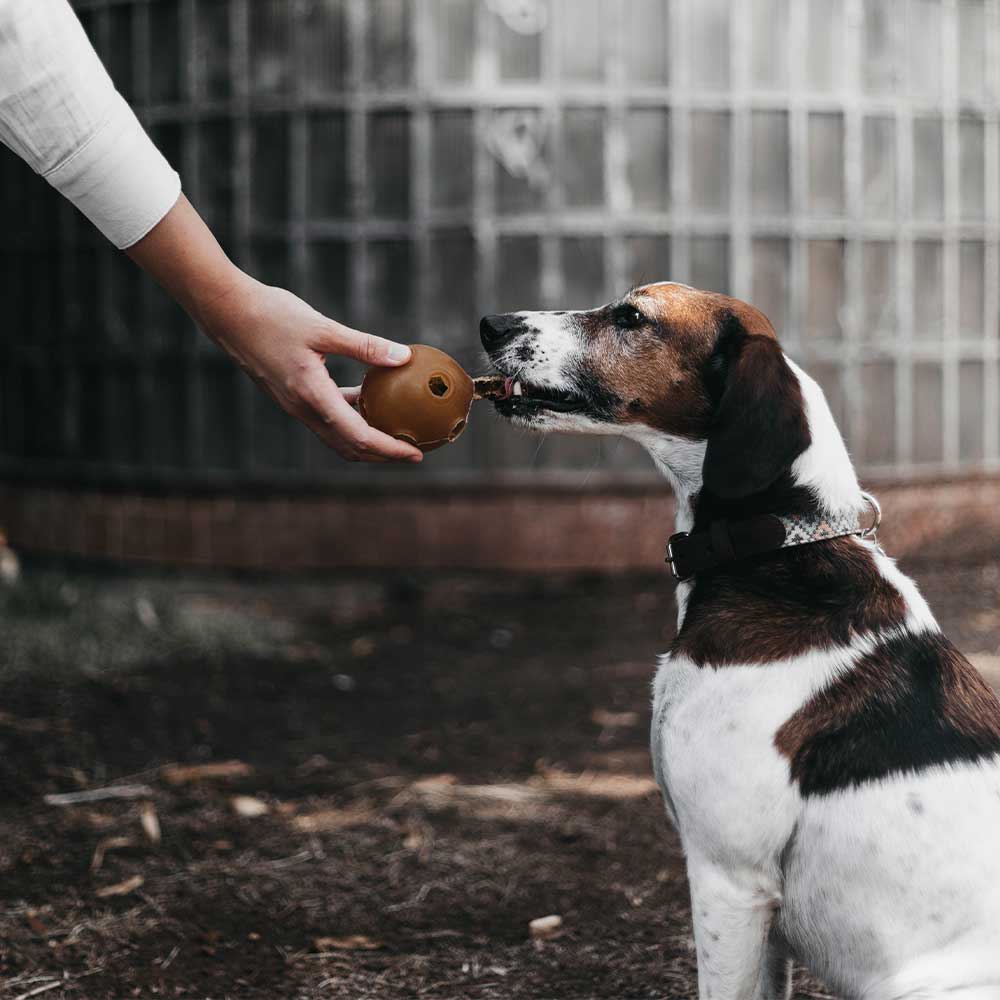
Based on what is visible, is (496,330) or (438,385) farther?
(496,330)

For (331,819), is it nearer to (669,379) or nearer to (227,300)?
(669,379)

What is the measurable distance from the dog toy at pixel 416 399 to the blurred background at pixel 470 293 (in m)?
3.12

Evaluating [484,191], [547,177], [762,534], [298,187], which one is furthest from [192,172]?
[762,534]

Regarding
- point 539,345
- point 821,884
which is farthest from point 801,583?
point 539,345

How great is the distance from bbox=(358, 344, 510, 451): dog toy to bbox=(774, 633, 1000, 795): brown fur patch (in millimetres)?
928

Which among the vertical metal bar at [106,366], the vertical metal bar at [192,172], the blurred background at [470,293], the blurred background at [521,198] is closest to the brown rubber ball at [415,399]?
the blurred background at [470,293]

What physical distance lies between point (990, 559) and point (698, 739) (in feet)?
18.9

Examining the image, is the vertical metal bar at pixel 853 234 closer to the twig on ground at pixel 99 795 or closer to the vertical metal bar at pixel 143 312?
the vertical metal bar at pixel 143 312

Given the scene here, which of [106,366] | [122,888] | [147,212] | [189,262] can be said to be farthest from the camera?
[106,366]

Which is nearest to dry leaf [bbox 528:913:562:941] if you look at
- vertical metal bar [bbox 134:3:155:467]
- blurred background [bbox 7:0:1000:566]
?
blurred background [bbox 7:0:1000:566]

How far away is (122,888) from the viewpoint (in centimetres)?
379

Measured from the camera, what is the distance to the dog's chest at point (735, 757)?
2.48 metres

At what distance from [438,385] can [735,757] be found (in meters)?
0.97

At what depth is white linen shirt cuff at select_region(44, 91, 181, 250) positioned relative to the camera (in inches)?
83.7
